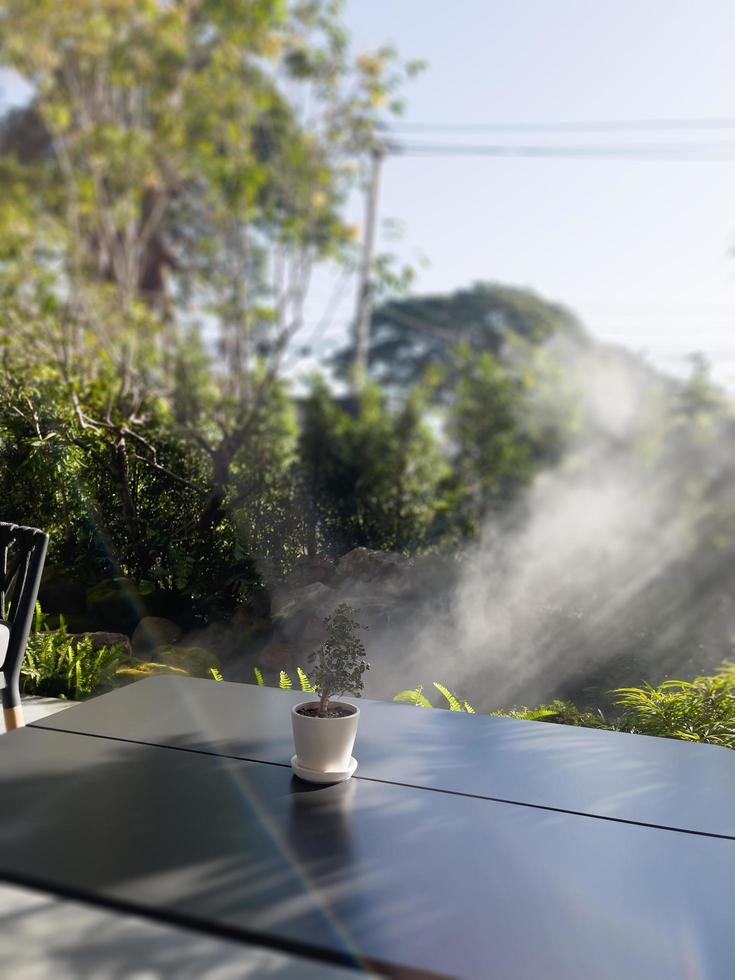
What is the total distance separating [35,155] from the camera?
5930mm

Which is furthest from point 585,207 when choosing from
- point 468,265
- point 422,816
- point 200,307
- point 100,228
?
point 422,816

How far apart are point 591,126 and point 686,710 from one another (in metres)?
3.01

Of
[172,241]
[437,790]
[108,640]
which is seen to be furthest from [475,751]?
[172,241]

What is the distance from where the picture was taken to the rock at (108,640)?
12.2 ft

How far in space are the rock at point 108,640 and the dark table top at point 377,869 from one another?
7.36 ft

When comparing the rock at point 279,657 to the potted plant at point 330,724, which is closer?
the potted plant at point 330,724

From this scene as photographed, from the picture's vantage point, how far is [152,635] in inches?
146

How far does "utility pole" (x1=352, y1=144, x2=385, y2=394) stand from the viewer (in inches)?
170

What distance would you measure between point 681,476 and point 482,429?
98 centimetres

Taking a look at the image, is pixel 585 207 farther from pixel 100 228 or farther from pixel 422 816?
pixel 422 816

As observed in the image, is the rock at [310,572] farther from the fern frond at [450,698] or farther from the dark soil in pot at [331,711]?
the dark soil in pot at [331,711]

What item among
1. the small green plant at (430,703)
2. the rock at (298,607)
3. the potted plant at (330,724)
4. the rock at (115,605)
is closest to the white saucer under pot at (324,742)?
the potted plant at (330,724)

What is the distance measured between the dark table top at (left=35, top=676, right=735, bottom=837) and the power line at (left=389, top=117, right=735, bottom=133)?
3.38 m

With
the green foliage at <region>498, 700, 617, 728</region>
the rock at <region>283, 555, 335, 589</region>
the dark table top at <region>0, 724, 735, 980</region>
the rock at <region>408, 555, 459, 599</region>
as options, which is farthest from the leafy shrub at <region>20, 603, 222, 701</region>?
the dark table top at <region>0, 724, 735, 980</region>
